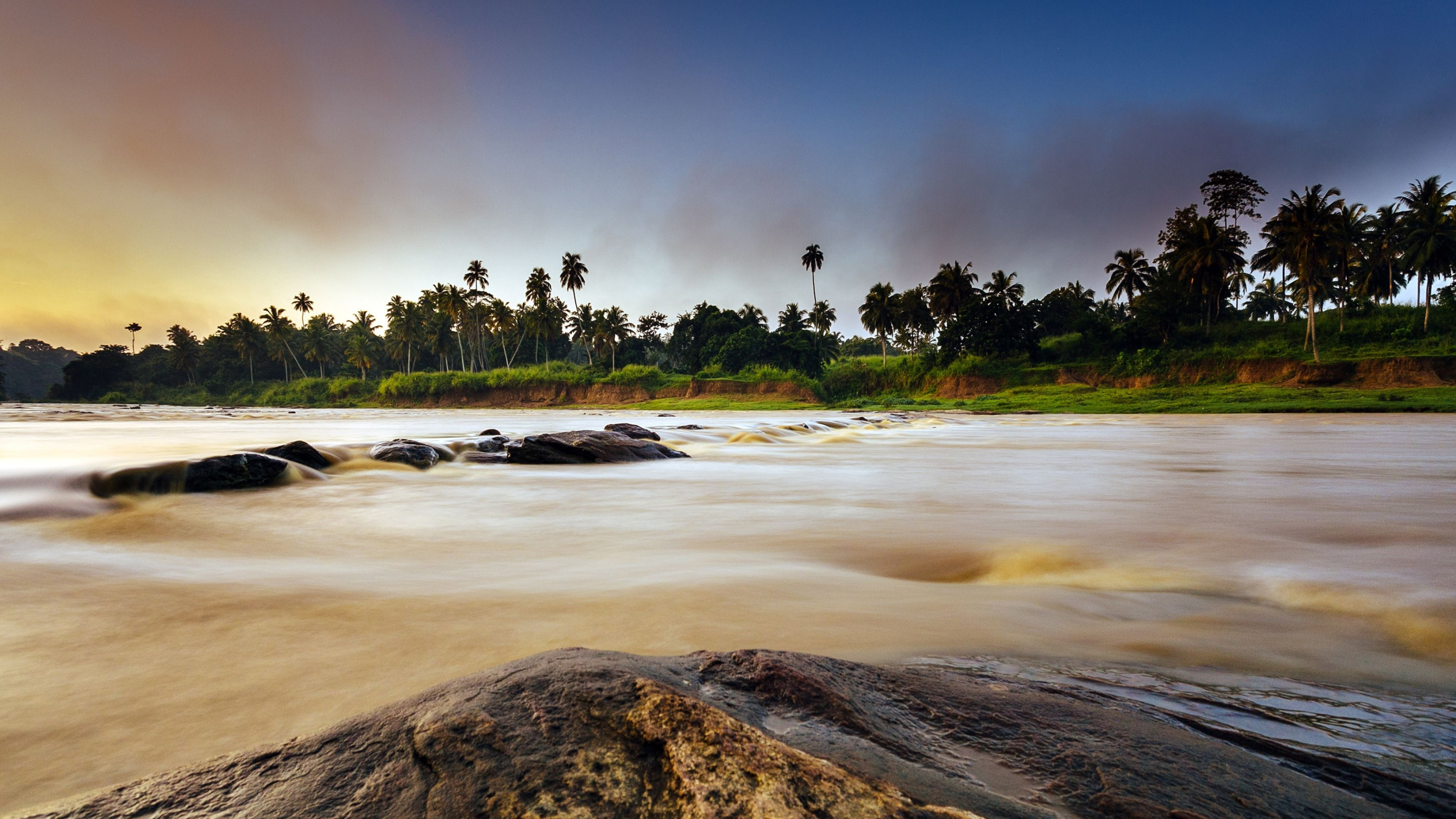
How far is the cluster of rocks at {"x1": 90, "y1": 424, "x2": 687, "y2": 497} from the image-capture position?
5160mm

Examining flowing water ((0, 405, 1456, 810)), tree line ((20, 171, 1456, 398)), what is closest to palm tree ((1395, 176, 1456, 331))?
tree line ((20, 171, 1456, 398))

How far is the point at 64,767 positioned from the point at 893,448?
Answer: 10678 millimetres

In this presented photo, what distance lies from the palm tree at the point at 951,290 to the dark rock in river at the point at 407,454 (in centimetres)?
5101

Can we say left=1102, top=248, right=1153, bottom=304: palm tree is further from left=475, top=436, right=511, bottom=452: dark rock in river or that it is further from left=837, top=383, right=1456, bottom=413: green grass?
left=475, top=436, right=511, bottom=452: dark rock in river

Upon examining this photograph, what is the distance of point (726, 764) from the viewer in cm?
89

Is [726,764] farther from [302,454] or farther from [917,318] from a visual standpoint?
[917,318]

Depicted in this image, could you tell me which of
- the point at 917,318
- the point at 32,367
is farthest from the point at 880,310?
the point at 32,367

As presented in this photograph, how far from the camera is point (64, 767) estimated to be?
49.6 inches

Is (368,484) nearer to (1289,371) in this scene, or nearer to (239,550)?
(239,550)

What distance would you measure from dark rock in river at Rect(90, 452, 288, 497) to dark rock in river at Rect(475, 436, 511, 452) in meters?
3.00

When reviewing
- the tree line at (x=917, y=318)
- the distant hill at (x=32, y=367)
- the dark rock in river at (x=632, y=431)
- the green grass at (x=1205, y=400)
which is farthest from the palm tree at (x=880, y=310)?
the distant hill at (x=32, y=367)

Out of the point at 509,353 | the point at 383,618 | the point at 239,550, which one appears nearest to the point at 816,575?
the point at 383,618

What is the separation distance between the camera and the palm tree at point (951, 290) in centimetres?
5378

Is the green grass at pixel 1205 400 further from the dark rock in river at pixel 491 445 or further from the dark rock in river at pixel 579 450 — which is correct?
the dark rock in river at pixel 491 445
